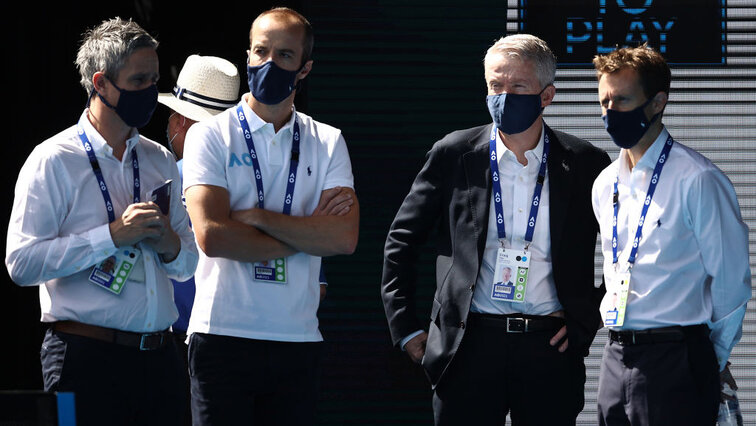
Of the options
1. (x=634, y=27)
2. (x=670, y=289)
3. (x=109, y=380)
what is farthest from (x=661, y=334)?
(x=634, y=27)

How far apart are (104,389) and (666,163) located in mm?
2105

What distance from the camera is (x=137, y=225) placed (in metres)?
3.51

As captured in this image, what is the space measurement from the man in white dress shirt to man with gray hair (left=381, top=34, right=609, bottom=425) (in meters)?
0.15

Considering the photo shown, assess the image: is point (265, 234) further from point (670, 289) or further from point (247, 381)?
point (670, 289)

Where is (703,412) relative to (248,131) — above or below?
below

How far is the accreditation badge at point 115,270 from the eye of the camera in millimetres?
3535

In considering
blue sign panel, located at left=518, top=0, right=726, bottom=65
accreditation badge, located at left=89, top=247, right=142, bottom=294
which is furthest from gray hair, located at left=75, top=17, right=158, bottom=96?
blue sign panel, located at left=518, top=0, right=726, bottom=65

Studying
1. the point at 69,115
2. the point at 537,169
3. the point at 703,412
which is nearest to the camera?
the point at 703,412

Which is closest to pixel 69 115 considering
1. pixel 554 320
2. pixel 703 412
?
pixel 554 320

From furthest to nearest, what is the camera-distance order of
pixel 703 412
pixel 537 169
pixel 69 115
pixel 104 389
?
pixel 69 115 < pixel 537 169 < pixel 703 412 < pixel 104 389

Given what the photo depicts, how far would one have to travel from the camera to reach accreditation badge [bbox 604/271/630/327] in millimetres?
3762

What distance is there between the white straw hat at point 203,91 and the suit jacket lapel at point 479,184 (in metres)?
1.37

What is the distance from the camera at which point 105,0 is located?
5.82m

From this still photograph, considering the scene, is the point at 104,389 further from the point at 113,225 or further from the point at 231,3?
the point at 231,3
